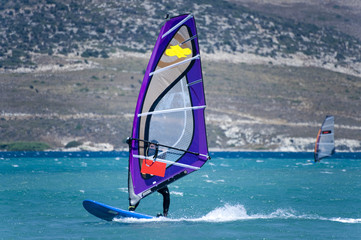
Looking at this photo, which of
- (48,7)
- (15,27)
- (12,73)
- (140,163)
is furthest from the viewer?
(48,7)

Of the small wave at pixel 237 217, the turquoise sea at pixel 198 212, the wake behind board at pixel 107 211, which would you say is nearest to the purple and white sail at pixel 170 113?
the wake behind board at pixel 107 211

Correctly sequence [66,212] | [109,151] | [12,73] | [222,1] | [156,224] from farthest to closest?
[222,1]
[12,73]
[109,151]
[66,212]
[156,224]

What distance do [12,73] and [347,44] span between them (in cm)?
7542

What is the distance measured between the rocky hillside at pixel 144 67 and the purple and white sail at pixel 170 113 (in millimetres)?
95835

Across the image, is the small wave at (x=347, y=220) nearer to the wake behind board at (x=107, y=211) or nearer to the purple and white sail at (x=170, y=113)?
the purple and white sail at (x=170, y=113)

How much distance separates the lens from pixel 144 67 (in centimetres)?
13050

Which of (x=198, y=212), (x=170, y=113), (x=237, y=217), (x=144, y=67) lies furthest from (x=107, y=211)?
(x=144, y=67)

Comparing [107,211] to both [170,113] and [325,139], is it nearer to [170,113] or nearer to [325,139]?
[170,113]

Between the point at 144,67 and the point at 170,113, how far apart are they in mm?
113629

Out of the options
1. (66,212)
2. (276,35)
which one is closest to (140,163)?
(66,212)

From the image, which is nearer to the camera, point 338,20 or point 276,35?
point 276,35

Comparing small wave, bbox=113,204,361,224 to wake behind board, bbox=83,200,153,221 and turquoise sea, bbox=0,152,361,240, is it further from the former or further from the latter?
wake behind board, bbox=83,200,153,221

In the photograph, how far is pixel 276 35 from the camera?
5969 inches

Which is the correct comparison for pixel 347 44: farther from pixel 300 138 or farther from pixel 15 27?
pixel 15 27
